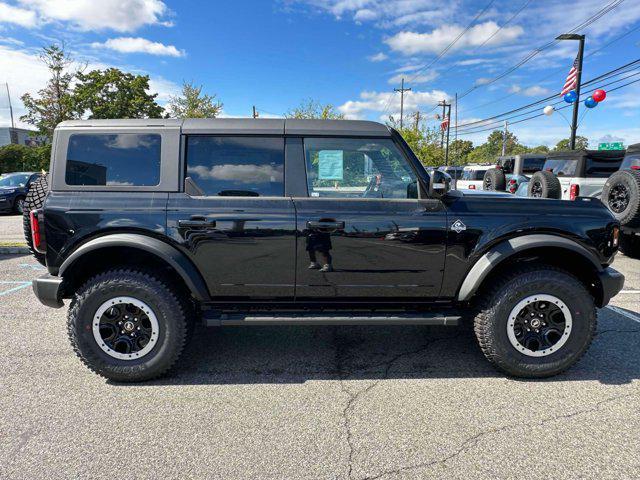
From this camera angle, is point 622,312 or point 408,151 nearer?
point 408,151

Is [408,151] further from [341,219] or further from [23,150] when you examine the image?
[23,150]

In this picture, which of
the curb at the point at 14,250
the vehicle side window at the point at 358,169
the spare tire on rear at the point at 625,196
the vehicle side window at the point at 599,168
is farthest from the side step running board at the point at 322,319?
the vehicle side window at the point at 599,168

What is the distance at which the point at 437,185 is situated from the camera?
3.10 metres

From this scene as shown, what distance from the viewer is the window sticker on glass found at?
10.7ft

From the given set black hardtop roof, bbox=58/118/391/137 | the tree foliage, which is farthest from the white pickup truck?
the tree foliage

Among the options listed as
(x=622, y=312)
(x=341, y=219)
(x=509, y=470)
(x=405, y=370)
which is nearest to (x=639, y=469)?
(x=509, y=470)

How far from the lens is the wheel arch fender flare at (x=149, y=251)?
298cm

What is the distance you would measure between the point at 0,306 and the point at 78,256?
3010 mm

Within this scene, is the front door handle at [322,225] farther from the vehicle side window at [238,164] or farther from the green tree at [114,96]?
the green tree at [114,96]

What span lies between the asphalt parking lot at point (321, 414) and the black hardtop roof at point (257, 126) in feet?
6.53

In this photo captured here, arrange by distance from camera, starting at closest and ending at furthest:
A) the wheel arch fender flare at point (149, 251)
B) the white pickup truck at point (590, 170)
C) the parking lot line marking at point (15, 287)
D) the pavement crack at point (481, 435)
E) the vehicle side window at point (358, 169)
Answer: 1. the pavement crack at point (481, 435)
2. the wheel arch fender flare at point (149, 251)
3. the vehicle side window at point (358, 169)
4. the parking lot line marking at point (15, 287)
5. the white pickup truck at point (590, 170)

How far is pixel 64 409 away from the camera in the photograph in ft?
9.23

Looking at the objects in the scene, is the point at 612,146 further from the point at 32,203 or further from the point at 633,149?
the point at 32,203

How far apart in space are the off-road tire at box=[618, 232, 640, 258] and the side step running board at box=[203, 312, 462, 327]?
6.54 m
